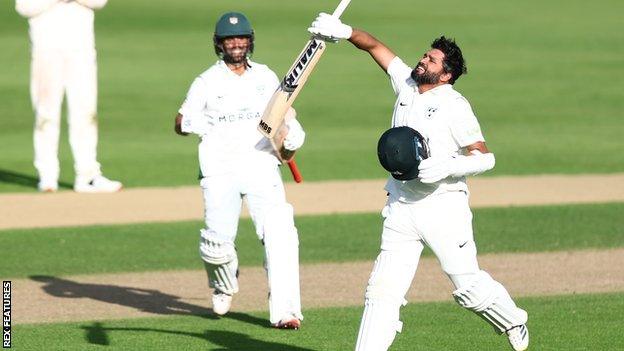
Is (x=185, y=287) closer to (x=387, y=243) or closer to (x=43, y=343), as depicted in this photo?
(x=43, y=343)

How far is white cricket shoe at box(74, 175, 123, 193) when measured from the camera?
18.6 m

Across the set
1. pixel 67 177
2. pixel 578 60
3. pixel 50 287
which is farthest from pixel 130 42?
pixel 50 287

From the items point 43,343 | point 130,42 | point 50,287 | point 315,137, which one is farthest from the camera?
point 130,42

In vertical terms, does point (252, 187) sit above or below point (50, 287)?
above

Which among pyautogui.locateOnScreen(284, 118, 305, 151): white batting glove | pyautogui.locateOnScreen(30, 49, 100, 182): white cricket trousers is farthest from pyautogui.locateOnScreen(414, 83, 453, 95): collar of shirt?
pyautogui.locateOnScreen(30, 49, 100, 182): white cricket trousers

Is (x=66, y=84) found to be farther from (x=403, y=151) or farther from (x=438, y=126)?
(x=403, y=151)

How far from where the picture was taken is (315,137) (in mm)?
23375

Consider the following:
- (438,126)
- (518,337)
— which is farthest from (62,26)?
(518,337)

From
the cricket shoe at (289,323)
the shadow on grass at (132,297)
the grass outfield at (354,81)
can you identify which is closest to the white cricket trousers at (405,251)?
the cricket shoe at (289,323)

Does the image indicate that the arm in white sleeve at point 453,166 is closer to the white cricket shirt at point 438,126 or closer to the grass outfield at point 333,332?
the white cricket shirt at point 438,126

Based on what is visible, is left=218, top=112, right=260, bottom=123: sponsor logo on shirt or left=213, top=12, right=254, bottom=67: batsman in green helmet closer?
left=213, top=12, right=254, bottom=67: batsman in green helmet

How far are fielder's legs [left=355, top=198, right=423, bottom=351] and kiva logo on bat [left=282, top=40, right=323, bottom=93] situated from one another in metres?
1.19

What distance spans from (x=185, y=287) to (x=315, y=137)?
1008cm

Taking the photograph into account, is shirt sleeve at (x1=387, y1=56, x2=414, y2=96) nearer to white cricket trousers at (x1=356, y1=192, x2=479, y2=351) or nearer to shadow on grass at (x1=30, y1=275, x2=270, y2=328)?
white cricket trousers at (x1=356, y1=192, x2=479, y2=351)
